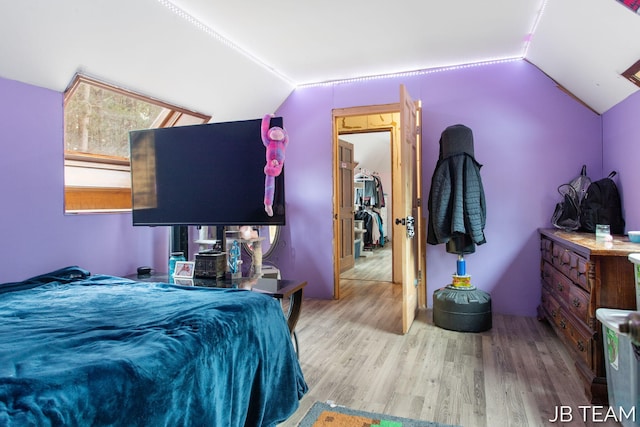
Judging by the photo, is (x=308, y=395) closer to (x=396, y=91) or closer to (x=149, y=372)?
(x=149, y=372)

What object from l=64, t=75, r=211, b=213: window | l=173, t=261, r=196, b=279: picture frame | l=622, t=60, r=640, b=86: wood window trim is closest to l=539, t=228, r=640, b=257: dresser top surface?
l=622, t=60, r=640, b=86: wood window trim

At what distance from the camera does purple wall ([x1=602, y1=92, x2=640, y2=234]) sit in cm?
266

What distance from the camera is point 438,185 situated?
3342mm

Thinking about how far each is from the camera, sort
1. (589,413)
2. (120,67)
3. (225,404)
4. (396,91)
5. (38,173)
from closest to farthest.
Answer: (225,404) < (589,413) < (38,173) < (120,67) < (396,91)

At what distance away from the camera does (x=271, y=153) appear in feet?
7.02

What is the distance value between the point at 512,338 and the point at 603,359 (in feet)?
3.42

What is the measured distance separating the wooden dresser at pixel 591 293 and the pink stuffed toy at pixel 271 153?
1.75m

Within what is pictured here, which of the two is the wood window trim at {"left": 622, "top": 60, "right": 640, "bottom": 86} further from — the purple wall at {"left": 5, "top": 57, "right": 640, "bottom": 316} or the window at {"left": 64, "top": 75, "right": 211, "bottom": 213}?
the window at {"left": 64, "top": 75, "right": 211, "bottom": 213}

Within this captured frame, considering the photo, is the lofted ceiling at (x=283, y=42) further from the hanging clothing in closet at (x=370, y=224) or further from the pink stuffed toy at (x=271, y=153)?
the hanging clothing in closet at (x=370, y=224)

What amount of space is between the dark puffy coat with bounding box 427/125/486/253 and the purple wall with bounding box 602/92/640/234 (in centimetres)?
99

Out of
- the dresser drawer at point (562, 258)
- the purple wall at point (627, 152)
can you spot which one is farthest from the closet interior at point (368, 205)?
the purple wall at point (627, 152)

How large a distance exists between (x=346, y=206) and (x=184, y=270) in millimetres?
3821

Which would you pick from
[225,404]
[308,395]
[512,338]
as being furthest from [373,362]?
[225,404]

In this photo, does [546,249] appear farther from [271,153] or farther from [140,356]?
[140,356]
